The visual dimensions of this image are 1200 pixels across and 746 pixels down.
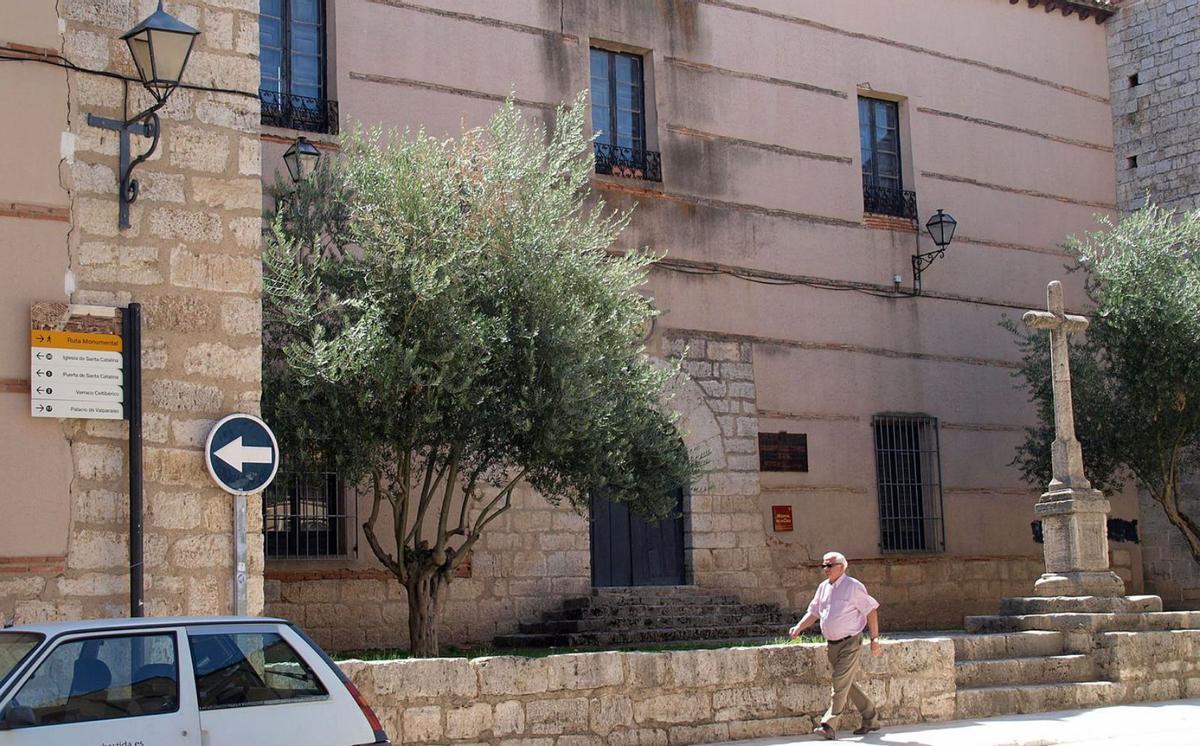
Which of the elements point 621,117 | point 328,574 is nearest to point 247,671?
point 328,574

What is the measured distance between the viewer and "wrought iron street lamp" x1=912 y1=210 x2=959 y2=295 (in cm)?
1736

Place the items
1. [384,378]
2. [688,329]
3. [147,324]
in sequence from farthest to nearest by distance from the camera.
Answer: [688,329]
[384,378]
[147,324]

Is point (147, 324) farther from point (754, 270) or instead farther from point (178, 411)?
point (754, 270)

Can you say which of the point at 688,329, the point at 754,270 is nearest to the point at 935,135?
the point at 754,270

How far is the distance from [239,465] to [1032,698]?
23.5ft

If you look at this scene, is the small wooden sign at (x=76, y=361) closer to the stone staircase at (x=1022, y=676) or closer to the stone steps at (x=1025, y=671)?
the stone staircase at (x=1022, y=676)

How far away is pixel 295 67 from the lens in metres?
13.7

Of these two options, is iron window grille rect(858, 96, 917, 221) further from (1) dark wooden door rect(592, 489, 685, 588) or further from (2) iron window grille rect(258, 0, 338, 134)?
(2) iron window grille rect(258, 0, 338, 134)

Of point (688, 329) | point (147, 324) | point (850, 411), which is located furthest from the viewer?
point (850, 411)

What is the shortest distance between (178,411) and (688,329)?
8.33 metres

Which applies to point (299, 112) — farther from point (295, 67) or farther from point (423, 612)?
point (423, 612)

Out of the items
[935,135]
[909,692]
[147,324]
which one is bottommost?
[909,692]

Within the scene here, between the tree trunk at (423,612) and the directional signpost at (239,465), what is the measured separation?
9.58 ft

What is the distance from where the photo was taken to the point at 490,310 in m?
10.6
